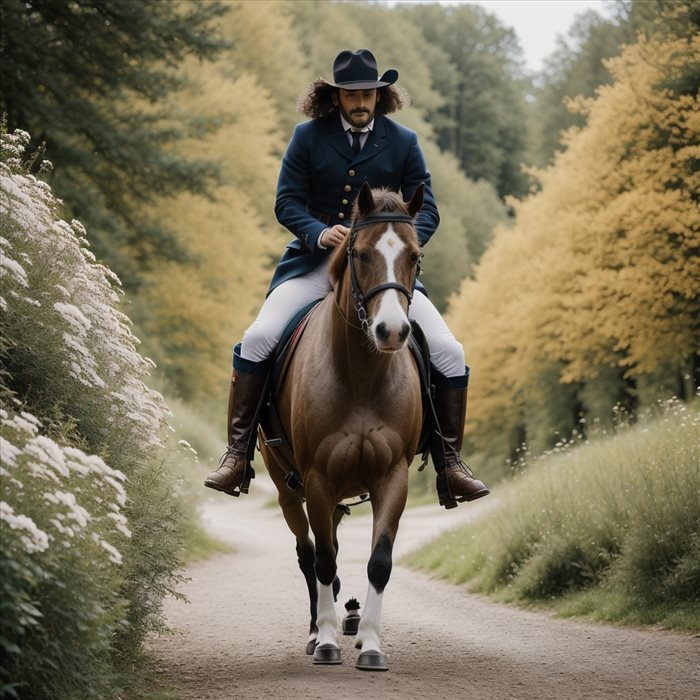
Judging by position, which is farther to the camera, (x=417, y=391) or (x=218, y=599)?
(x=218, y=599)

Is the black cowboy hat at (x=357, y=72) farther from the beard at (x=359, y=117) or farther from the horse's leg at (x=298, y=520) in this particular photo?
the horse's leg at (x=298, y=520)

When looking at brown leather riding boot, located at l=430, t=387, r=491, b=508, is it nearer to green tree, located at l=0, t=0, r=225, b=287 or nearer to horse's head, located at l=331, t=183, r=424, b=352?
horse's head, located at l=331, t=183, r=424, b=352

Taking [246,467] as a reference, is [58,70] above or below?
above

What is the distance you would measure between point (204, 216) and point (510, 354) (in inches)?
383

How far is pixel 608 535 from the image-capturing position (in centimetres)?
1059

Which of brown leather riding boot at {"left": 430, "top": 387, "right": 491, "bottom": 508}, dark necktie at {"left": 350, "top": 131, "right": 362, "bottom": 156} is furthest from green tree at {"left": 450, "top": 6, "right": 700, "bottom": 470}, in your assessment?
dark necktie at {"left": 350, "top": 131, "right": 362, "bottom": 156}

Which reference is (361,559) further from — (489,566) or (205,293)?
(205,293)

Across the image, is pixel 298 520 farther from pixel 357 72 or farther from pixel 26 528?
pixel 26 528

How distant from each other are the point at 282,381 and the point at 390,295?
1.83 metres

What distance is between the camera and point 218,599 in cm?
1240

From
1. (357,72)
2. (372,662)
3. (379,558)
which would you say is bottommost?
(372,662)

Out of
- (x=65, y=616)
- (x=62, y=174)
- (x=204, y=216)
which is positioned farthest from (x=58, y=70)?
(x=65, y=616)

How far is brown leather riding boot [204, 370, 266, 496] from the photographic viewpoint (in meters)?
7.81

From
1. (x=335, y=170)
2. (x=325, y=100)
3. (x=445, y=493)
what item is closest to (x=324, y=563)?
(x=445, y=493)
